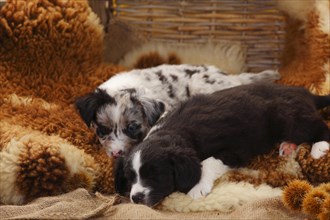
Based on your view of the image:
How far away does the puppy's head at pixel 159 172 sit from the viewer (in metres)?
3.46

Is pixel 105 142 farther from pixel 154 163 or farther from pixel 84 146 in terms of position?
pixel 154 163

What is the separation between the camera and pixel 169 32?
19.1 feet

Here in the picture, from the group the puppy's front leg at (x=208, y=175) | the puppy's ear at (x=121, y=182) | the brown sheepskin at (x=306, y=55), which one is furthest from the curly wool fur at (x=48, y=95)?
the brown sheepskin at (x=306, y=55)

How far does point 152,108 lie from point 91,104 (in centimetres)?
51

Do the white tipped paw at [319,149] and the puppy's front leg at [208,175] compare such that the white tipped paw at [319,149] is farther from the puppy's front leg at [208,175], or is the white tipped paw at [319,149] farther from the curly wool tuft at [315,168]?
the puppy's front leg at [208,175]

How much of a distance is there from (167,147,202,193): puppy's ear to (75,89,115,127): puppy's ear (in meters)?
1.12

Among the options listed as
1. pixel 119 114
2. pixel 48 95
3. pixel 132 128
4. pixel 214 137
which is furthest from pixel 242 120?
pixel 48 95

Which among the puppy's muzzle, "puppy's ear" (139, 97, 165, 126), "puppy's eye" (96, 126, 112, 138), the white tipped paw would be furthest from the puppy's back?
"puppy's eye" (96, 126, 112, 138)

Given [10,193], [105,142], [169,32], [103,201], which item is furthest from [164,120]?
[169,32]

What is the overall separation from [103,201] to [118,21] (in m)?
2.76

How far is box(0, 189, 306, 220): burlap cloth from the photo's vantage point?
10.3 feet

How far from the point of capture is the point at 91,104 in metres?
4.42

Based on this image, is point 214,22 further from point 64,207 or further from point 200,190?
point 64,207

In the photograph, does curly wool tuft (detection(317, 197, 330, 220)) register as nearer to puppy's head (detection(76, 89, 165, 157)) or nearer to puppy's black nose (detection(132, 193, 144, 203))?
puppy's black nose (detection(132, 193, 144, 203))
